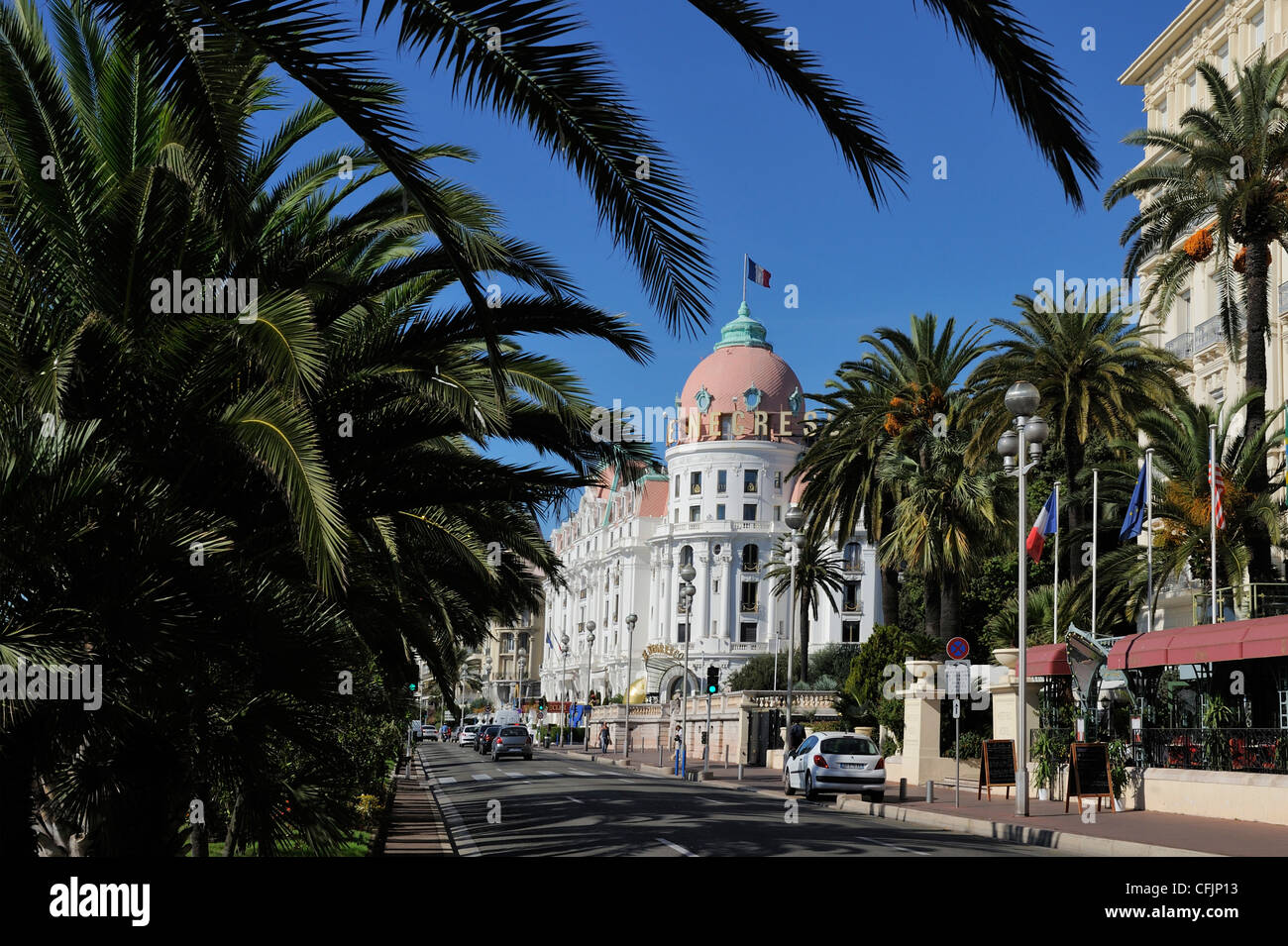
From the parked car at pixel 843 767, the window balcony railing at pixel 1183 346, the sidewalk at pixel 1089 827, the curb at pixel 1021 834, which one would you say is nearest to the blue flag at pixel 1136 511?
the sidewalk at pixel 1089 827

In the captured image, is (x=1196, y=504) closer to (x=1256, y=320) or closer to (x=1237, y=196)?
(x=1256, y=320)

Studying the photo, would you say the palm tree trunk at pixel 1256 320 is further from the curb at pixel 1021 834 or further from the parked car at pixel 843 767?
the curb at pixel 1021 834

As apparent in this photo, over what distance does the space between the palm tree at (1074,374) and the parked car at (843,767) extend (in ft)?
36.1

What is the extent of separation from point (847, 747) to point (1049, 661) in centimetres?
447

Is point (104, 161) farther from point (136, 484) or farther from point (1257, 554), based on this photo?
point (1257, 554)

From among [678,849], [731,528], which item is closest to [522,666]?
[731,528]

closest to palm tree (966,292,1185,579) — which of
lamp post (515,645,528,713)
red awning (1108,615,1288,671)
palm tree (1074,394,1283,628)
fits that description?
palm tree (1074,394,1283,628)

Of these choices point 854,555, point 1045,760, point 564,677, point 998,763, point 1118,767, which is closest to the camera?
point 1118,767

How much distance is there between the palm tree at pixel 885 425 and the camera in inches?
1485

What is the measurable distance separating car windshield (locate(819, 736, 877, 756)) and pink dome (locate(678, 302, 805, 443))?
80.1 meters

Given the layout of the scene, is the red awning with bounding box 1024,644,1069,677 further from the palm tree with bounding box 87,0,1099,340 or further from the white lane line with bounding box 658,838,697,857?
the palm tree with bounding box 87,0,1099,340

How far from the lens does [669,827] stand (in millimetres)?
18750

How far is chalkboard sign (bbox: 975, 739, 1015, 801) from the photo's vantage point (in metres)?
24.9
